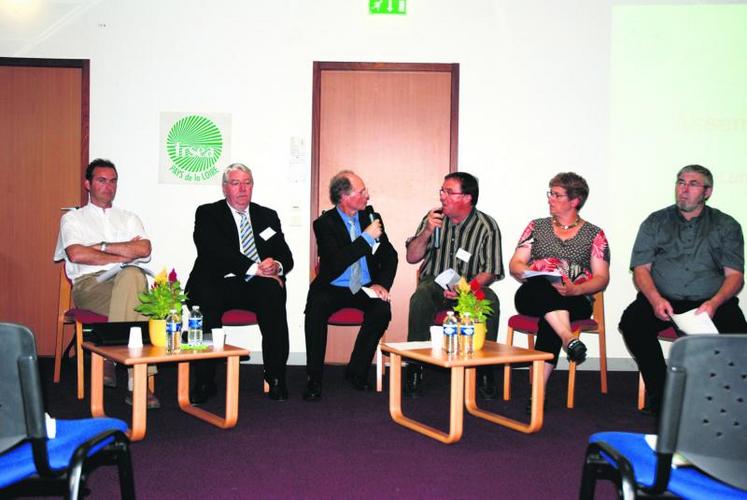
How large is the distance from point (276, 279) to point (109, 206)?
117 centimetres

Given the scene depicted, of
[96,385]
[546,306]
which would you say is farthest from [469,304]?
[96,385]

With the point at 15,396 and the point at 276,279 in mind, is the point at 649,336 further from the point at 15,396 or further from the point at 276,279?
the point at 15,396

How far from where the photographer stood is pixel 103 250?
4590 mm

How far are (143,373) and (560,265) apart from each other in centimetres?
239

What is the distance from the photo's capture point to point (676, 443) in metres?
1.54

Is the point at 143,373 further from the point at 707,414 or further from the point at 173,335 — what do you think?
the point at 707,414

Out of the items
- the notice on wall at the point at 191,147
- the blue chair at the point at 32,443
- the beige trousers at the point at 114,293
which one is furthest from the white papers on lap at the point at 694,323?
the notice on wall at the point at 191,147

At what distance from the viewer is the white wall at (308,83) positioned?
5.52 meters

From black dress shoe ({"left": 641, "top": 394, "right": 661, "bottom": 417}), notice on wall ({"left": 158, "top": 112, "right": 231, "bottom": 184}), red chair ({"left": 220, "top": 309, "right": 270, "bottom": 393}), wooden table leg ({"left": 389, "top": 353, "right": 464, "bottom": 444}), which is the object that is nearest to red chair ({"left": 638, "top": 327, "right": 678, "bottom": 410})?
black dress shoe ({"left": 641, "top": 394, "right": 661, "bottom": 417})

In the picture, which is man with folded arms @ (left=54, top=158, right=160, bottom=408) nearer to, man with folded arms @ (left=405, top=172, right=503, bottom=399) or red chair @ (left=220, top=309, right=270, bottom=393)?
red chair @ (left=220, top=309, right=270, bottom=393)

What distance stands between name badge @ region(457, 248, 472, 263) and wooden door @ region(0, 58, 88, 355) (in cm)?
284

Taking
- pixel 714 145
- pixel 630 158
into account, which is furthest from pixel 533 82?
pixel 714 145

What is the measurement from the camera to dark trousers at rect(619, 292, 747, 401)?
13.0ft

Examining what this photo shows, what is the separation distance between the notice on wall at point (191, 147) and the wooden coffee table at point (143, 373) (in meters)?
2.22
